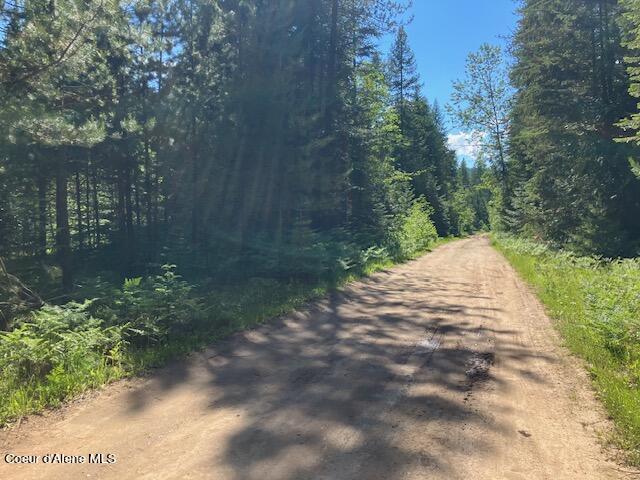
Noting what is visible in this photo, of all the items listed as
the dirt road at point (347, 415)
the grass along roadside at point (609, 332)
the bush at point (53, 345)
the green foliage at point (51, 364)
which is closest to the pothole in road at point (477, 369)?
the dirt road at point (347, 415)

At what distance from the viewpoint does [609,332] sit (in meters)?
5.82

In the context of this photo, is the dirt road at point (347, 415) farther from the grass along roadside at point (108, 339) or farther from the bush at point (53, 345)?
the bush at point (53, 345)

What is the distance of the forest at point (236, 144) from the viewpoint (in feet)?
27.3

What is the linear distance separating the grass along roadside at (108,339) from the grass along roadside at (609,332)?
5315 millimetres

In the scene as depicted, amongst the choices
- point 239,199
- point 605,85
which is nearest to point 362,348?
point 239,199

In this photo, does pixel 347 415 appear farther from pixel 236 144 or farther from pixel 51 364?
pixel 236 144

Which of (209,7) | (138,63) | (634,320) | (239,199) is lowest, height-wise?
(634,320)

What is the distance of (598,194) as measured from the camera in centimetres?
1538

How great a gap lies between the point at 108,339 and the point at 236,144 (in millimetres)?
9054

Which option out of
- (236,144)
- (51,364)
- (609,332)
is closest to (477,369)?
(609,332)

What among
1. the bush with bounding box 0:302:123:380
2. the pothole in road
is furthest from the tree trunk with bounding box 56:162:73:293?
the pothole in road

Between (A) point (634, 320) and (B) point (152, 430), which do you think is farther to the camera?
(A) point (634, 320)

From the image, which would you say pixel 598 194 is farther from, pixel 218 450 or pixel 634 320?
pixel 218 450

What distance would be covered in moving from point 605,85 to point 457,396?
1622 cm
